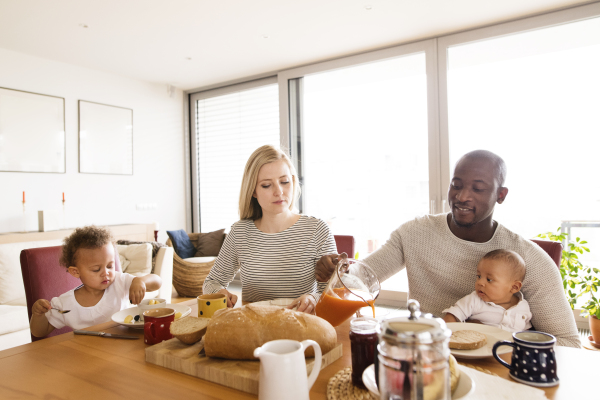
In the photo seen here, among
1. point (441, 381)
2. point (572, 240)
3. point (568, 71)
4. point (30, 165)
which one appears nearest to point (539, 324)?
point (441, 381)

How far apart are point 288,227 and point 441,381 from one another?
48.4 inches

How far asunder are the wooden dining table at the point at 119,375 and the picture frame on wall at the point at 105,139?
386 cm

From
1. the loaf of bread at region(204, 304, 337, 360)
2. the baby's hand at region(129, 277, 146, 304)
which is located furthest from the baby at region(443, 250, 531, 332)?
the baby's hand at region(129, 277, 146, 304)

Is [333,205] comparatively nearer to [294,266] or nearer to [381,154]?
[381,154]

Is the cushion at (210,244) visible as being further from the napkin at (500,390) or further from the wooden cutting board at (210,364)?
the napkin at (500,390)

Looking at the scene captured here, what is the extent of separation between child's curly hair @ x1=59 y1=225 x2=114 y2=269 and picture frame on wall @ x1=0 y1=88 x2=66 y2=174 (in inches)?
117

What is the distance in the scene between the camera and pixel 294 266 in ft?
5.37

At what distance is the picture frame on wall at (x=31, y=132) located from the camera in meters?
3.81

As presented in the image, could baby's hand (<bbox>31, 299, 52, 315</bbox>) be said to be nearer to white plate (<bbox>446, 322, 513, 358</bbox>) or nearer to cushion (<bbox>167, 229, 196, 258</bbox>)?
white plate (<bbox>446, 322, 513, 358</bbox>)

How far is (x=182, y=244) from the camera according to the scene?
4605 mm

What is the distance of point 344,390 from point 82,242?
1.13 metres

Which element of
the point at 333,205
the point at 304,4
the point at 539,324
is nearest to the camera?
the point at 539,324

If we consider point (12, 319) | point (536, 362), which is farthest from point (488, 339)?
point (12, 319)

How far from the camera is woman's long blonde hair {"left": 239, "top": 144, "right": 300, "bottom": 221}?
166 centimetres
